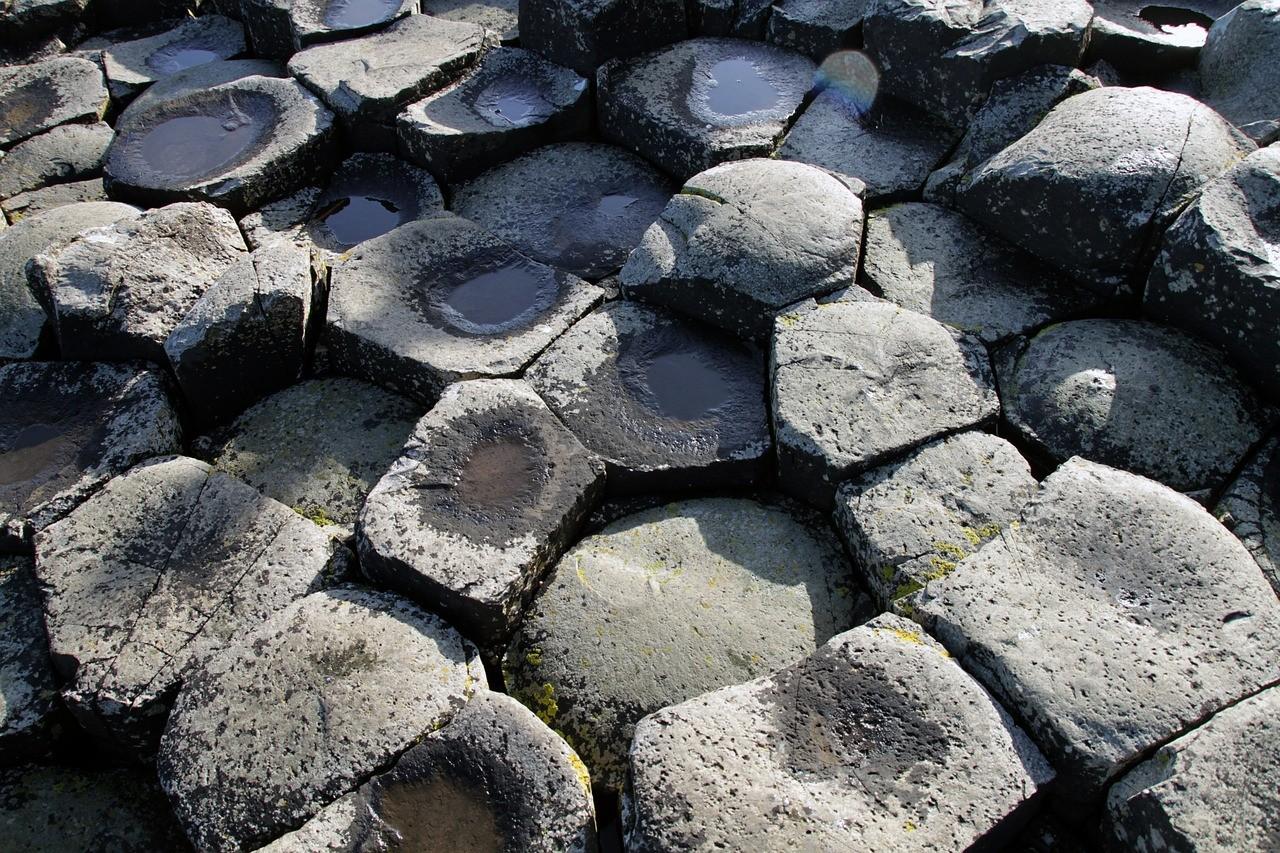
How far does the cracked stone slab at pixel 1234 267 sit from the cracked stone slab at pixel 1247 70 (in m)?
0.50

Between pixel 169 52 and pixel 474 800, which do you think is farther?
pixel 169 52

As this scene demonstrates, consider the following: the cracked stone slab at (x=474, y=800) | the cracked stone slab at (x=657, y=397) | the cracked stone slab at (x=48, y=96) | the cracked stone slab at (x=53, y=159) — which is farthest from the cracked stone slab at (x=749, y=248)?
the cracked stone slab at (x=48, y=96)

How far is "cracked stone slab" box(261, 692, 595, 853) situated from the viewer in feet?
6.16

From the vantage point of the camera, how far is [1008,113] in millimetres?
3168

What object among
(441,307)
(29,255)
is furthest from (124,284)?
(441,307)

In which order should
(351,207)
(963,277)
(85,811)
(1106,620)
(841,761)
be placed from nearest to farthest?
1. (841,761)
2. (1106,620)
3. (85,811)
4. (963,277)
5. (351,207)

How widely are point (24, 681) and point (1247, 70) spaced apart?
13.5 feet

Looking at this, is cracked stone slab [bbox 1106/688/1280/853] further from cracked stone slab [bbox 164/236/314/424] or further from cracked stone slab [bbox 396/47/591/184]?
cracked stone slab [bbox 396/47/591/184]

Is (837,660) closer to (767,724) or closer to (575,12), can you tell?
(767,724)

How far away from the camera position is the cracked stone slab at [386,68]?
3.66m

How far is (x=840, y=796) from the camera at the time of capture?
71.8 inches

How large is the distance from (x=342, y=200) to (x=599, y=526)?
1.90m

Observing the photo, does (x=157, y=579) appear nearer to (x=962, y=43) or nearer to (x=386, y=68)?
(x=386, y=68)

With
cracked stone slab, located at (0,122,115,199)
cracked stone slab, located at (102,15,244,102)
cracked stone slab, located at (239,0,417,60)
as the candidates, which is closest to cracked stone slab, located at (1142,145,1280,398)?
cracked stone slab, located at (239,0,417,60)
